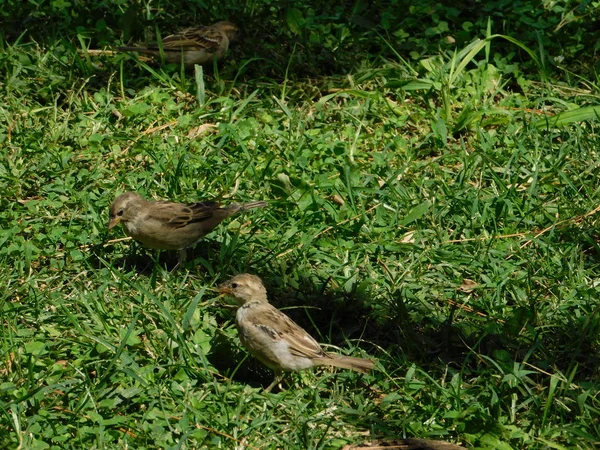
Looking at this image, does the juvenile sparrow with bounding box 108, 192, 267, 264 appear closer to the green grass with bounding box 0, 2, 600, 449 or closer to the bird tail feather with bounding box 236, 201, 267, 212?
the bird tail feather with bounding box 236, 201, 267, 212

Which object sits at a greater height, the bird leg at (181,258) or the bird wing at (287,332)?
the bird wing at (287,332)

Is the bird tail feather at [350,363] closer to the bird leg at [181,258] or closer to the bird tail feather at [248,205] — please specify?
the bird leg at [181,258]

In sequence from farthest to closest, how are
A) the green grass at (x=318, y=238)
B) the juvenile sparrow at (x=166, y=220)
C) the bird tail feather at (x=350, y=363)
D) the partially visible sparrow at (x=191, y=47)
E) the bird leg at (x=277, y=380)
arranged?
1. the partially visible sparrow at (x=191, y=47)
2. the juvenile sparrow at (x=166, y=220)
3. the bird leg at (x=277, y=380)
4. the bird tail feather at (x=350, y=363)
5. the green grass at (x=318, y=238)

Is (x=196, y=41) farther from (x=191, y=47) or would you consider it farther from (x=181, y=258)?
(x=181, y=258)

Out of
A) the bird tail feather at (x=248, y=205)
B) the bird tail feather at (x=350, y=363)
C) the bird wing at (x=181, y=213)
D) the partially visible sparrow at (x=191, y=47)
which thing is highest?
the partially visible sparrow at (x=191, y=47)

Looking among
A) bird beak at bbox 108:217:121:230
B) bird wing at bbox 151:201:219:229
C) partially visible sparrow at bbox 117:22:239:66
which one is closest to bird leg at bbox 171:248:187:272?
bird wing at bbox 151:201:219:229

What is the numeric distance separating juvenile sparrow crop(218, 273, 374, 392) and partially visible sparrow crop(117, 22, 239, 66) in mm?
3406

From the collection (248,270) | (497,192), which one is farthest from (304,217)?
(497,192)

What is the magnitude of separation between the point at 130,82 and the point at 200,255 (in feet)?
7.52

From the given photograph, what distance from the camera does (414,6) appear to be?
10.1 m

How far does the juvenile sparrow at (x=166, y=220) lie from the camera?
22.9 feet

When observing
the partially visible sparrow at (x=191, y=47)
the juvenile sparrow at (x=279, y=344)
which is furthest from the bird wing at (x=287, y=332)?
the partially visible sparrow at (x=191, y=47)

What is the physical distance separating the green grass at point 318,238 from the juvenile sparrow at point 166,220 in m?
0.18

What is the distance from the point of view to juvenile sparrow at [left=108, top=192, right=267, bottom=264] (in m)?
6.97
